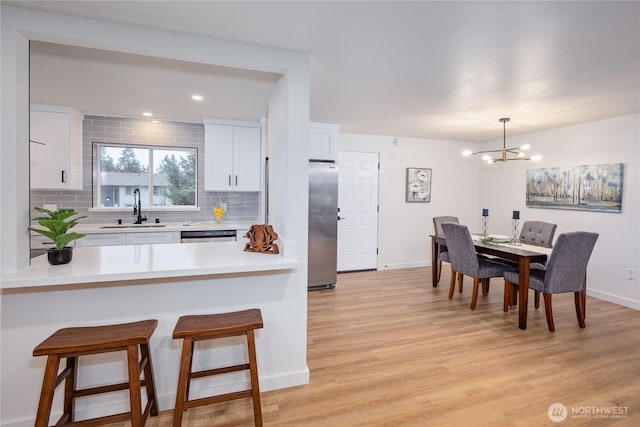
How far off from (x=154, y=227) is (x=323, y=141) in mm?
2466

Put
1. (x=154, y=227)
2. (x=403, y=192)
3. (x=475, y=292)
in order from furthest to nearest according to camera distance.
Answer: (x=403, y=192) < (x=154, y=227) < (x=475, y=292)

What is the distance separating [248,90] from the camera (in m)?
3.06

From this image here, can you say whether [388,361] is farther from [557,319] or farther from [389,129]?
[389,129]

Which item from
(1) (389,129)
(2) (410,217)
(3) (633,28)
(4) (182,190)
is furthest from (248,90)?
(2) (410,217)

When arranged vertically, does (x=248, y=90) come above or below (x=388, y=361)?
above

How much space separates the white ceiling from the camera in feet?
5.65

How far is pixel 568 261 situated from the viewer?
9.71 ft

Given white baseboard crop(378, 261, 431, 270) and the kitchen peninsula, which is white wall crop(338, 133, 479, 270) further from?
the kitchen peninsula

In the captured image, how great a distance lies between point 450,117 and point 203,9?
10.6 ft

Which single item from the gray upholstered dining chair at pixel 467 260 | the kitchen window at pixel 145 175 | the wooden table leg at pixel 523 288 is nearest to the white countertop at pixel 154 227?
the kitchen window at pixel 145 175

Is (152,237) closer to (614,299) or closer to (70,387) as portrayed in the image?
(70,387)

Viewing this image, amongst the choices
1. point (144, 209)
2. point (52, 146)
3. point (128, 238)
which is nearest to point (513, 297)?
point (128, 238)

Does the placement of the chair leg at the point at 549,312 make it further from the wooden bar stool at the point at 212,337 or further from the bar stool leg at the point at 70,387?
the bar stool leg at the point at 70,387

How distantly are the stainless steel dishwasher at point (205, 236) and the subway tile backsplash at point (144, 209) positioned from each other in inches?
23.9
